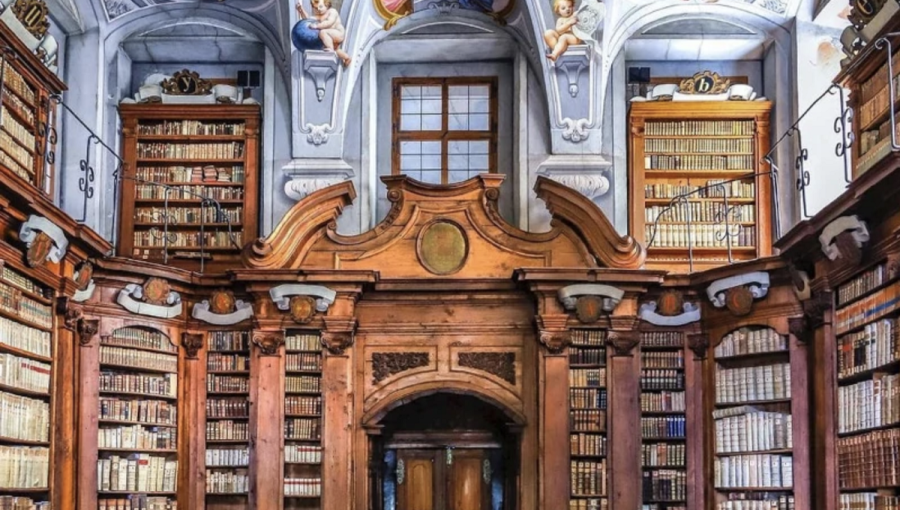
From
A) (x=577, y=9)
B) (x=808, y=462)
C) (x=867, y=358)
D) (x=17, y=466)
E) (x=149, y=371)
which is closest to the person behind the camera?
(x=867, y=358)

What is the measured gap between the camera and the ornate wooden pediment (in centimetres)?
1207

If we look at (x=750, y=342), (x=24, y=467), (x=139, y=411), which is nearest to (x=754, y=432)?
(x=750, y=342)

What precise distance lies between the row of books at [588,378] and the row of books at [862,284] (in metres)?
2.57

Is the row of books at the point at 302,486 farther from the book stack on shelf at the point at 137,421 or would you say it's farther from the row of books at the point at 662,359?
the row of books at the point at 662,359

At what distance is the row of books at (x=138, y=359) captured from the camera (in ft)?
37.4

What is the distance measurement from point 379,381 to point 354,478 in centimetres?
84

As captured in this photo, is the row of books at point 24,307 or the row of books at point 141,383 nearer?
the row of books at point 24,307

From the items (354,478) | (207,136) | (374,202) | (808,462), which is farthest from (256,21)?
(808,462)

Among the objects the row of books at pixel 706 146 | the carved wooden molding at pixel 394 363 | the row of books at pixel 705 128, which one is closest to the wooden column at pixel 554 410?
the carved wooden molding at pixel 394 363

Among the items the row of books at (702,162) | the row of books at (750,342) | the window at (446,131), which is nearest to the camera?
the row of books at (750,342)

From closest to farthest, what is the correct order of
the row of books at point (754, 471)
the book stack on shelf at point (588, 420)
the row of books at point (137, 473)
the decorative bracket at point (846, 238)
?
the decorative bracket at point (846, 238)
the row of books at point (754, 471)
the row of books at point (137, 473)
the book stack on shelf at point (588, 420)

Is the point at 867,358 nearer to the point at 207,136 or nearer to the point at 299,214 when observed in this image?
the point at 299,214

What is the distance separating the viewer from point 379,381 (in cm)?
1203

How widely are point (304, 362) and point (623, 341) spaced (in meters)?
2.69
